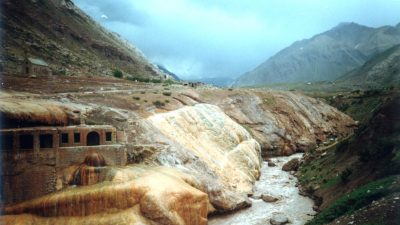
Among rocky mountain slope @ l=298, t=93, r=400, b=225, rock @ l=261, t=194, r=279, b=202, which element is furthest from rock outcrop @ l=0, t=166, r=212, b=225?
rock @ l=261, t=194, r=279, b=202

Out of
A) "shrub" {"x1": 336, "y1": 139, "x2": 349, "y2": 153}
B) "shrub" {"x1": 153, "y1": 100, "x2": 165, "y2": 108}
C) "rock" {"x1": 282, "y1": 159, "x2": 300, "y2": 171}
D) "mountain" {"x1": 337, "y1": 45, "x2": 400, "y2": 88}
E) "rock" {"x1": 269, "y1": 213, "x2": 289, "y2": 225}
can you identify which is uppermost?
"mountain" {"x1": 337, "y1": 45, "x2": 400, "y2": 88}

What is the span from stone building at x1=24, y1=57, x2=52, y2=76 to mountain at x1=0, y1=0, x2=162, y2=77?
1.23 meters

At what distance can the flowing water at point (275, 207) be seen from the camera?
117ft

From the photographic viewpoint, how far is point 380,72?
532 ft

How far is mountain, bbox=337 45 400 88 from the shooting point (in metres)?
149

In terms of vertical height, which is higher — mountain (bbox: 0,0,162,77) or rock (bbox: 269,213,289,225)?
mountain (bbox: 0,0,162,77)

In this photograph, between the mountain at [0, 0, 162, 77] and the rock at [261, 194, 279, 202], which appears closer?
the rock at [261, 194, 279, 202]

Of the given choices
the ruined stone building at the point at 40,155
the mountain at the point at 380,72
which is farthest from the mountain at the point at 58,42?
the mountain at the point at 380,72

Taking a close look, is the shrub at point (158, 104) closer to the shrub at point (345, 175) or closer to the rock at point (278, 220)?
the rock at point (278, 220)

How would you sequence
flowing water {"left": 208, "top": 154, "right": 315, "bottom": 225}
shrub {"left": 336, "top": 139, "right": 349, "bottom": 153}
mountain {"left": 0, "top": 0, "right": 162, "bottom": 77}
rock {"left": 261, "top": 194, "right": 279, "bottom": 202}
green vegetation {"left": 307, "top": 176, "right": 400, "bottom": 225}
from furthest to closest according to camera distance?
mountain {"left": 0, "top": 0, "right": 162, "bottom": 77} → shrub {"left": 336, "top": 139, "right": 349, "bottom": 153} → rock {"left": 261, "top": 194, "right": 279, "bottom": 202} → flowing water {"left": 208, "top": 154, "right": 315, "bottom": 225} → green vegetation {"left": 307, "top": 176, "right": 400, "bottom": 225}

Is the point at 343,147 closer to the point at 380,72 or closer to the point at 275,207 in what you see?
the point at 275,207

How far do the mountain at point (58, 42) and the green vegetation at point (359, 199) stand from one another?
50107 millimetres

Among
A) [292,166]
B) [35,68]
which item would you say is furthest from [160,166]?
[35,68]

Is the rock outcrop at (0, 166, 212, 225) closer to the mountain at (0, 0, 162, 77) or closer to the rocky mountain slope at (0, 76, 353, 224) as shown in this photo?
the rocky mountain slope at (0, 76, 353, 224)
